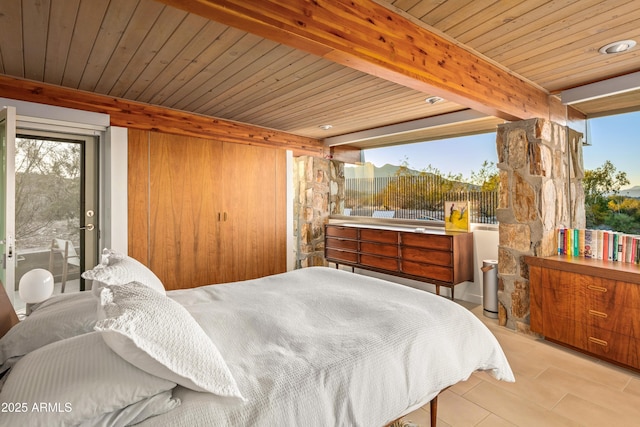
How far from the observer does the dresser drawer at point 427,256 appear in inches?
146

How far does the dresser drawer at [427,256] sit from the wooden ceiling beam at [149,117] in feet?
7.80

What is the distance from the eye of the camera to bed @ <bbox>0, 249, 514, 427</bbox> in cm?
95

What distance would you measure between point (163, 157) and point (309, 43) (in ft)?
9.03

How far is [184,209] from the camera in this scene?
3.87 m

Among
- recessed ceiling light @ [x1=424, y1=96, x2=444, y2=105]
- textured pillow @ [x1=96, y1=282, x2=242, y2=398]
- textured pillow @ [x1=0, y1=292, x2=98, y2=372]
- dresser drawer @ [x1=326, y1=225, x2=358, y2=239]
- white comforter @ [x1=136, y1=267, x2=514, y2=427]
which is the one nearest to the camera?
textured pillow @ [x1=96, y1=282, x2=242, y2=398]

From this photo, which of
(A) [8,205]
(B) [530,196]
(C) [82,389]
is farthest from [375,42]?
(A) [8,205]

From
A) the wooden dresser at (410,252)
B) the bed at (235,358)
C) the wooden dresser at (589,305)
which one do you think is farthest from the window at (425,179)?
the bed at (235,358)

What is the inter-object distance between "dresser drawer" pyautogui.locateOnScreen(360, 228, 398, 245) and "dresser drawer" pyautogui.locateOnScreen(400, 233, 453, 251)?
109mm

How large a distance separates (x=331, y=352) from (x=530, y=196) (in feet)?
8.66

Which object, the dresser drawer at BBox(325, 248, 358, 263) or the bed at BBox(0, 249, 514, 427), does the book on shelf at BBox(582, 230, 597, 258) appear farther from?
the dresser drawer at BBox(325, 248, 358, 263)

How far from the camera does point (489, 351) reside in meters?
1.81

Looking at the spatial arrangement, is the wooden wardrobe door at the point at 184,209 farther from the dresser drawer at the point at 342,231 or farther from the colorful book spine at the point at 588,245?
the colorful book spine at the point at 588,245

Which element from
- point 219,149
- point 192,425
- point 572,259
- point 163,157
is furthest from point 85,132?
point 572,259

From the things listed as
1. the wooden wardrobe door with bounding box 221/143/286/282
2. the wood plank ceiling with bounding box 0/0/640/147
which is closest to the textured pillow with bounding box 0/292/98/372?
the wood plank ceiling with bounding box 0/0/640/147
